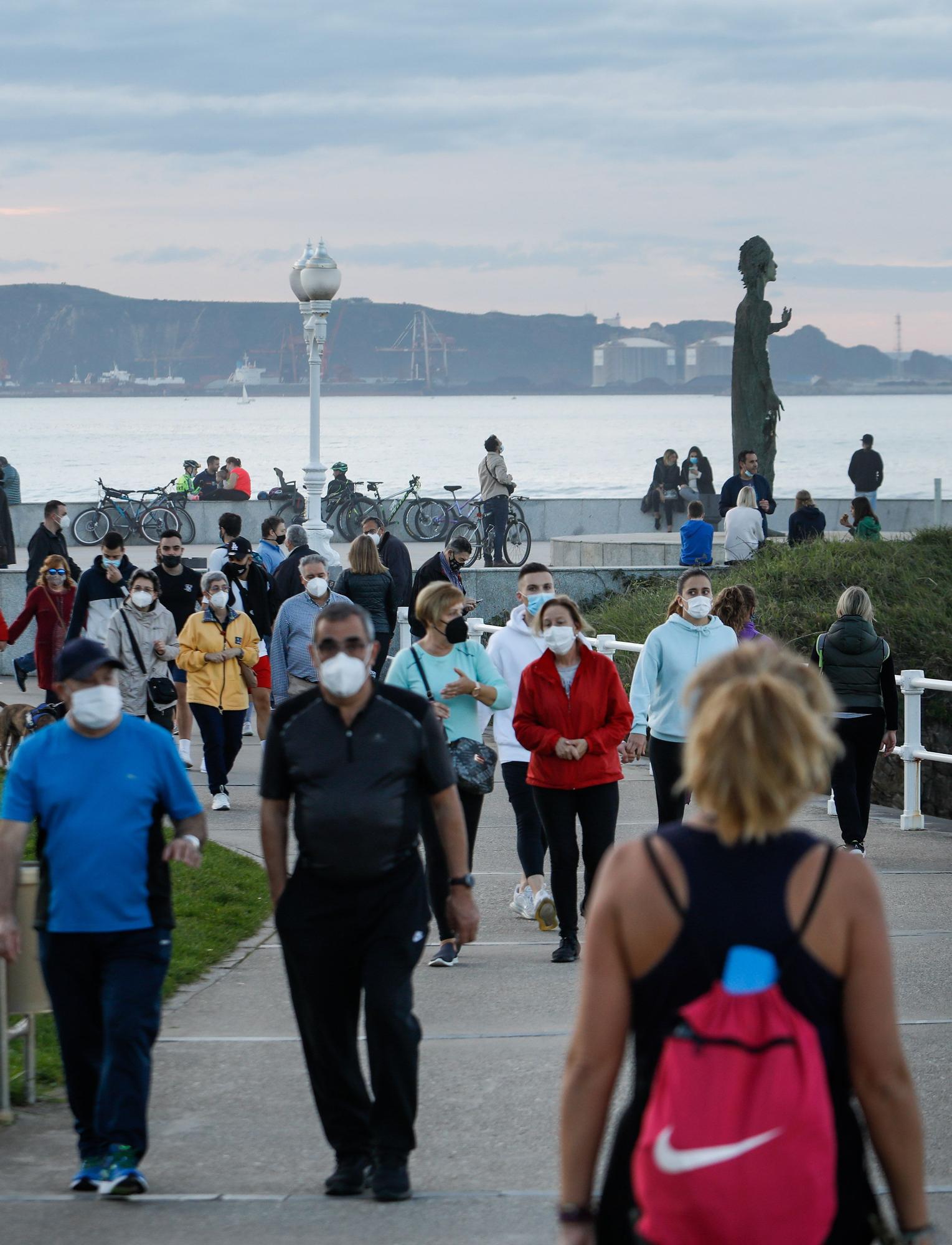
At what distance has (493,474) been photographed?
25453 millimetres

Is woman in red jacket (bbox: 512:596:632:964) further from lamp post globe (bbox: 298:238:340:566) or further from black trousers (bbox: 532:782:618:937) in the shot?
lamp post globe (bbox: 298:238:340:566)

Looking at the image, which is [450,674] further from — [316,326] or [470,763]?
[316,326]

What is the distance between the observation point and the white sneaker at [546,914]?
8359 mm

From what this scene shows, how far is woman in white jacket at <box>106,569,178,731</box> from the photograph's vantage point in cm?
1098

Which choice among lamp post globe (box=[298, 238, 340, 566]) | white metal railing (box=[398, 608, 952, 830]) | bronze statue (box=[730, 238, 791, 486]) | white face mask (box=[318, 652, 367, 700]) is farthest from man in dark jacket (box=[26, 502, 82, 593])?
white face mask (box=[318, 652, 367, 700])

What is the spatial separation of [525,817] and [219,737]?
381 centimetres

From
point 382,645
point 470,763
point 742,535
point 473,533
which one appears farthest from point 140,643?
point 473,533

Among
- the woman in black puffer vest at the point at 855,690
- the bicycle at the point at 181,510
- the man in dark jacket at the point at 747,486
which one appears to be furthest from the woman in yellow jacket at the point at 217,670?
the bicycle at the point at 181,510

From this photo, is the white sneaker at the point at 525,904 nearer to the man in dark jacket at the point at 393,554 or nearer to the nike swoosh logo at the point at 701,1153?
the nike swoosh logo at the point at 701,1153

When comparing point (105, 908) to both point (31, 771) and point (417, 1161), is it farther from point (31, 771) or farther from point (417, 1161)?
point (417, 1161)

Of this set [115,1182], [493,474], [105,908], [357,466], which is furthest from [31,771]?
[357,466]

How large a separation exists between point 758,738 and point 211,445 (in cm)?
17083

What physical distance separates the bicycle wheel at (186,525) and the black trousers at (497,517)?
24.7 ft

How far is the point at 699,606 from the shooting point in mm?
8625
